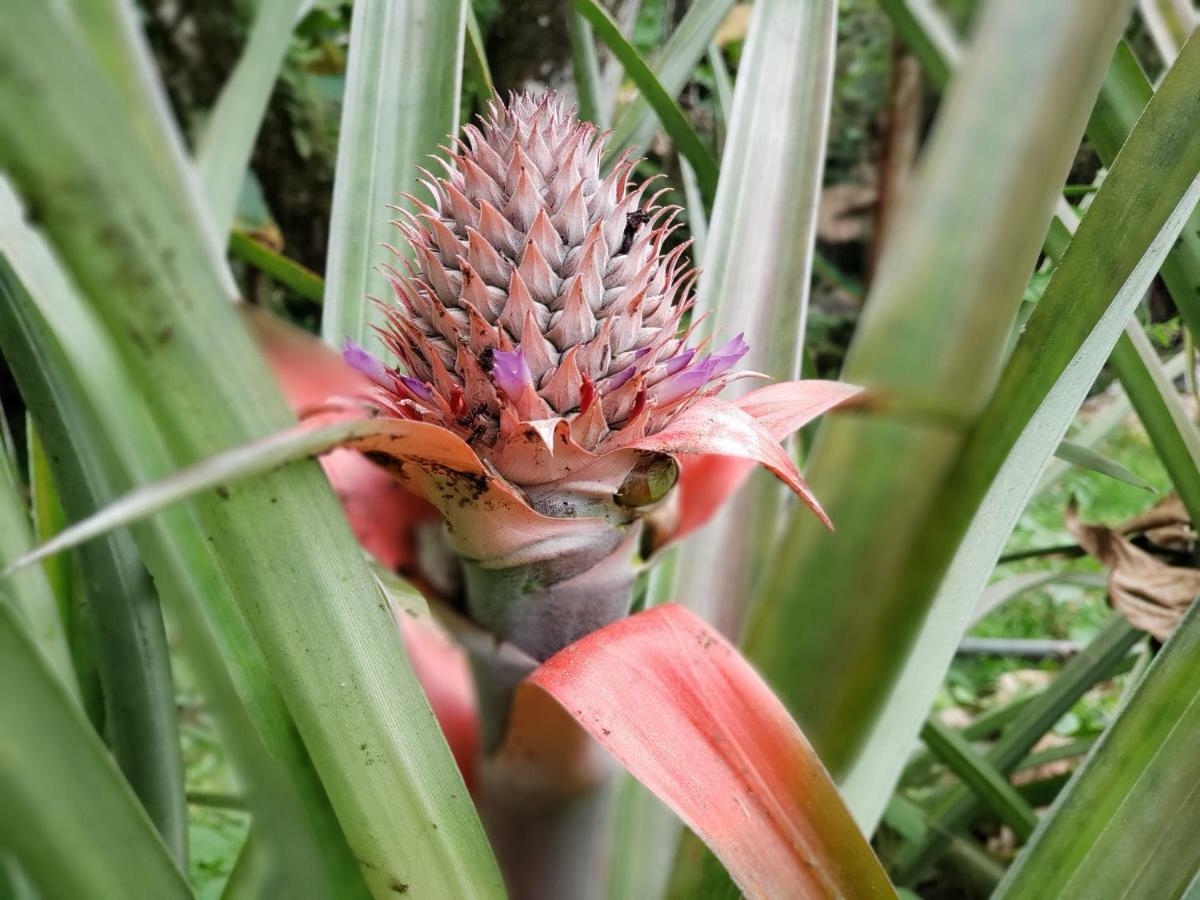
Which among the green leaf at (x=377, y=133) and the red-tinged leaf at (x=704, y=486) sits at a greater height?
the green leaf at (x=377, y=133)

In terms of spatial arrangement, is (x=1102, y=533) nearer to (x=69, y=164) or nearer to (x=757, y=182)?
(x=757, y=182)

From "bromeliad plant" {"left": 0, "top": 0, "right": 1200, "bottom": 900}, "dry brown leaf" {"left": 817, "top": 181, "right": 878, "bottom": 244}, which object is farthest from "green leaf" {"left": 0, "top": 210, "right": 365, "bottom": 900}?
"dry brown leaf" {"left": 817, "top": 181, "right": 878, "bottom": 244}

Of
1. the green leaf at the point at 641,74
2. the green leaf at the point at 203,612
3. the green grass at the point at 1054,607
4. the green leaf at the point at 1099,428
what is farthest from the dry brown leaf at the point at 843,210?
the green leaf at the point at 203,612

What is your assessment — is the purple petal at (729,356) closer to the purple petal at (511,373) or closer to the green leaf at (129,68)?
the purple petal at (511,373)

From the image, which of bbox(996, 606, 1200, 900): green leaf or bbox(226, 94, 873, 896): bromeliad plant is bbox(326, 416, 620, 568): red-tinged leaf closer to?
bbox(226, 94, 873, 896): bromeliad plant

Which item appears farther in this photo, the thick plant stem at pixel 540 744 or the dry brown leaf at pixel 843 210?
the dry brown leaf at pixel 843 210

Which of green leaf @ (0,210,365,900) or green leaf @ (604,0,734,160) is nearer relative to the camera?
green leaf @ (0,210,365,900)
